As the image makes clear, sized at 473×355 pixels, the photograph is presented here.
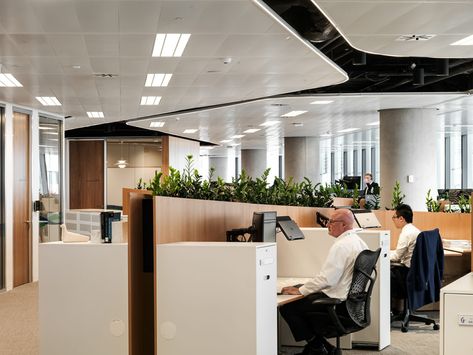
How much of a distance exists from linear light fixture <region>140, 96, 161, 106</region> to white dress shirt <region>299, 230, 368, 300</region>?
26.9ft

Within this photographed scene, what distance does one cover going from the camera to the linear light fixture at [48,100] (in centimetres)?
1248

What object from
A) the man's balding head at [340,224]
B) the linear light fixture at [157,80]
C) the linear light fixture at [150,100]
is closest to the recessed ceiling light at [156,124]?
the linear light fixture at [150,100]

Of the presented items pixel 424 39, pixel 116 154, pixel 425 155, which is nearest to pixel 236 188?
pixel 424 39

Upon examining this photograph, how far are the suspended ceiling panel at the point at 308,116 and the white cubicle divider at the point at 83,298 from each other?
9313mm

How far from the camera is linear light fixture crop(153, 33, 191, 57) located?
8117 mm

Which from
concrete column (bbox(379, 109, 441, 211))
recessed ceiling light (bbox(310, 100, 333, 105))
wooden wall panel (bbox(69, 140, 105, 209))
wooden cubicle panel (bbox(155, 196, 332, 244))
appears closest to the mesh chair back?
wooden cubicle panel (bbox(155, 196, 332, 244))

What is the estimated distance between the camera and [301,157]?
25141 mm

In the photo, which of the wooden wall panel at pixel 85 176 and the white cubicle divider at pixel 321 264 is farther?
the wooden wall panel at pixel 85 176

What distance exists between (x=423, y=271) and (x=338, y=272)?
250 centimetres

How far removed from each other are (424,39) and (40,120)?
8.05m

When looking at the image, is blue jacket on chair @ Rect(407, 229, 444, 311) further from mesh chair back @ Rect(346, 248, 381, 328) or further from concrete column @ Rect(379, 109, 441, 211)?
concrete column @ Rect(379, 109, 441, 211)

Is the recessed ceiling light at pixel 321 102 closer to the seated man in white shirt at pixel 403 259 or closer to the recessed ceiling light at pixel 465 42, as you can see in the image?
the recessed ceiling light at pixel 465 42

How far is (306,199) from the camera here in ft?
29.3

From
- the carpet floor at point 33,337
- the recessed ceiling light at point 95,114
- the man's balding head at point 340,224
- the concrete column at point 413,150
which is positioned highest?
the recessed ceiling light at point 95,114
